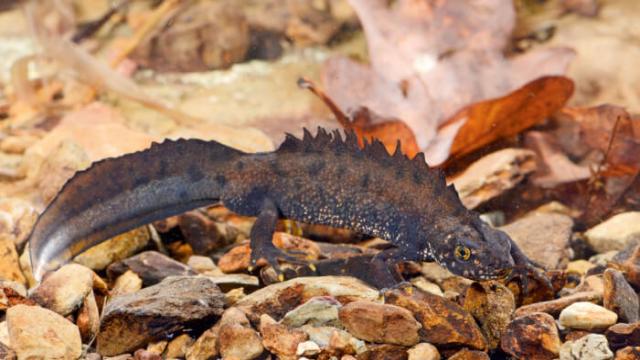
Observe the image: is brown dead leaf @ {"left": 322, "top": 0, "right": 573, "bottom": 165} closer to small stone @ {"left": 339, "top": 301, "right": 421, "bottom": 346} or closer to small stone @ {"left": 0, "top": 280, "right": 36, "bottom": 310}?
small stone @ {"left": 339, "top": 301, "right": 421, "bottom": 346}

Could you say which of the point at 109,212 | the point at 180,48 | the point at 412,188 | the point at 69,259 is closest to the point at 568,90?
the point at 412,188

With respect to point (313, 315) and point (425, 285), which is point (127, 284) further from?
point (425, 285)

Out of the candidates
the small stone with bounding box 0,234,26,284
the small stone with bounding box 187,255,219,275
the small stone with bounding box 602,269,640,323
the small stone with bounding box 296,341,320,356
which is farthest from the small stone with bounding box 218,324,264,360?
the small stone with bounding box 602,269,640,323

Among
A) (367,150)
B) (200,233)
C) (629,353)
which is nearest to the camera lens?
(629,353)

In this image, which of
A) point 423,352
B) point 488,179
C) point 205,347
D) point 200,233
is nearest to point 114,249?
point 200,233

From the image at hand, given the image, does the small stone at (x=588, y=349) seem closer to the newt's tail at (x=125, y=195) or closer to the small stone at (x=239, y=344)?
the small stone at (x=239, y=344)

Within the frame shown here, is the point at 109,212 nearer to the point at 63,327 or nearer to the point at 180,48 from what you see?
the point at 63,327
